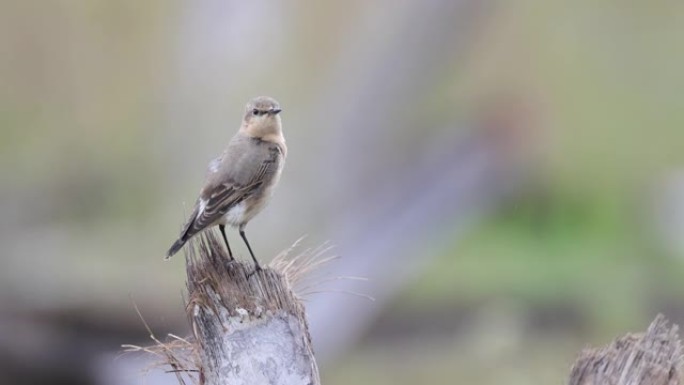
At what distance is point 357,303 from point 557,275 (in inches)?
108

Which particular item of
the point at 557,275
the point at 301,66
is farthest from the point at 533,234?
the point at 301,66

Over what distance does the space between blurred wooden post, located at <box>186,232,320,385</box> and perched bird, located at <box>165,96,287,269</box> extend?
4.73 ft

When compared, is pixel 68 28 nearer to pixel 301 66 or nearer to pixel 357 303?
pixel 301 66

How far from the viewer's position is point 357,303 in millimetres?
10859

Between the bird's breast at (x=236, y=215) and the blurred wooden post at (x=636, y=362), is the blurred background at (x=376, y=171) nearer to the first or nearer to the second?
the bird's breast at (x=236, y=215)

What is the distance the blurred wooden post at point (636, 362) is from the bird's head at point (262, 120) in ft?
8.95

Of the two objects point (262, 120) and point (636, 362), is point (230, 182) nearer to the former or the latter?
point (262, 120)

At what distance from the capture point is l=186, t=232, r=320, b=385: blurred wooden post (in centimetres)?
466

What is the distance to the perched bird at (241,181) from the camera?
641 centimetres

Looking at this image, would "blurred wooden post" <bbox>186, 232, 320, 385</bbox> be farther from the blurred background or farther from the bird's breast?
the blurred background

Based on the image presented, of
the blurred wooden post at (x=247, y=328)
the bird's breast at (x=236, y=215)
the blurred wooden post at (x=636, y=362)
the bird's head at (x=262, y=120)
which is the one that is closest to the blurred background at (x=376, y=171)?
the bird's head at (x=262, y=120)

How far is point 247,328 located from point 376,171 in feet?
23.8

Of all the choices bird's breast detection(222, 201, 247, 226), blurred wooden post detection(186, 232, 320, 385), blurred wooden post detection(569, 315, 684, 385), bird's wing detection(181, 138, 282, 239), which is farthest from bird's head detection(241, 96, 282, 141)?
blurred wooden post detection(569, 315, 684, 385)

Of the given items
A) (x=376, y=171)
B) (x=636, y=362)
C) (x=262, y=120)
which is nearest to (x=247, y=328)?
(x=636, y=362)
